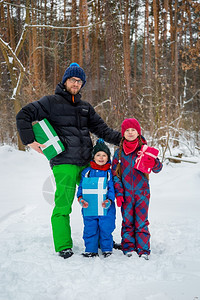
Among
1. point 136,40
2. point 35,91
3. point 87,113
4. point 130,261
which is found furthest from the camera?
point 136,40

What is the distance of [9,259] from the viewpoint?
88.3 inches

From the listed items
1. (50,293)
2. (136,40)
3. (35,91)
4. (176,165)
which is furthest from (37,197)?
(136,40)

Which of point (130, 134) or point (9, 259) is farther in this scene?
point (130, 134)

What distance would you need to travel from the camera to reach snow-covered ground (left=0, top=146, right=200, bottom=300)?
1733 millimetres

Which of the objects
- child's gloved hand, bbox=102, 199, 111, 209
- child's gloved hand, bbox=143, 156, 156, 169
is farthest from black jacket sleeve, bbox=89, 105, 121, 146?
child's gloved hand, bbox=102, 199, 111, 209

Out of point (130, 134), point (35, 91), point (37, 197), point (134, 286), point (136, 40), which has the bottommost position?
point (37, 197)

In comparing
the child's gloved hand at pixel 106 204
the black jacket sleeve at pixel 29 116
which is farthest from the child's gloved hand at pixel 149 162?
the black jacket sleeve at pixel 29 116

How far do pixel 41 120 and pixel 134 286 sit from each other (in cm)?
170

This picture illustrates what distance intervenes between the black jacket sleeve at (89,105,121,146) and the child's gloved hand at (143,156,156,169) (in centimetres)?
48

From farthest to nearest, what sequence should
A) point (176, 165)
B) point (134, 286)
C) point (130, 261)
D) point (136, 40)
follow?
point (136, 40) → point (176, 165) → point (130, 261) → point (134, 286)

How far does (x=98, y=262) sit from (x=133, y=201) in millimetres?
672

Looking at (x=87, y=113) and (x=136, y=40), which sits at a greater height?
(x=136, y=40)

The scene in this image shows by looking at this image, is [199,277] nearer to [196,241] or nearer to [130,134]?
[196,241]

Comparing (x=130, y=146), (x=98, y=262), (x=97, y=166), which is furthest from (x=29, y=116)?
(x=98, y=262)
